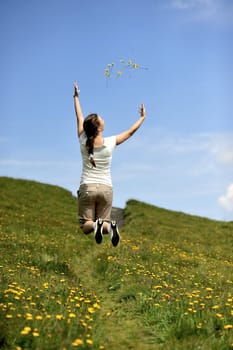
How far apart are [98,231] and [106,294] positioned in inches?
106

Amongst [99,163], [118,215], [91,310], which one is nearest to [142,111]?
[99,163]

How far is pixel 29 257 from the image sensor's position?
1303 centimetres

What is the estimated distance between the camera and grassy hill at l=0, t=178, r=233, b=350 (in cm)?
700

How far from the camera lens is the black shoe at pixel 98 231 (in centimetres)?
850

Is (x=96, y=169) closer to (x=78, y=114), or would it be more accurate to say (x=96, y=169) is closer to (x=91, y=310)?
(x=78, y=114)

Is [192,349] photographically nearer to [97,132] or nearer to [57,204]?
[97,132]

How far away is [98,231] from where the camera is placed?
336 inches

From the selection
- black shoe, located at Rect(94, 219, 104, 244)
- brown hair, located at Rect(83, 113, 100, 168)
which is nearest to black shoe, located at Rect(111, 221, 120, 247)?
black shoe, located at Rect(94, 219, 104, 244)

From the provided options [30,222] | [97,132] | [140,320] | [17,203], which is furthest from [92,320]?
[17,203]

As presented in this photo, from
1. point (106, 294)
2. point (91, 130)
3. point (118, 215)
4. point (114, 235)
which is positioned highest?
point (118, 215)

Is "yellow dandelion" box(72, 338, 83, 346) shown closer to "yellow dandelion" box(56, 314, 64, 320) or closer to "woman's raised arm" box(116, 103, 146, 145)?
"yellow dandelion" box(56, 314, 64, 320)

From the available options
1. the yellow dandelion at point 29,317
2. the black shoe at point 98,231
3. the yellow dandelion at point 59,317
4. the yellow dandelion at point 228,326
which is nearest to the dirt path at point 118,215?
the black shoe at point 98,231

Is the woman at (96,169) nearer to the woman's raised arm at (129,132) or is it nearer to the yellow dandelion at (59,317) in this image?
the woman's raised arm at (129,132)

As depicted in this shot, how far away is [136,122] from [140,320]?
11.8ft
